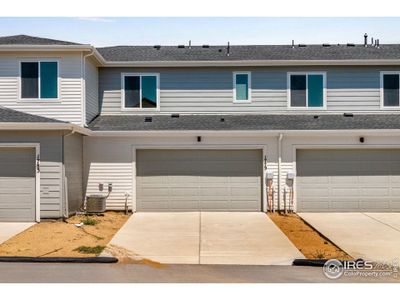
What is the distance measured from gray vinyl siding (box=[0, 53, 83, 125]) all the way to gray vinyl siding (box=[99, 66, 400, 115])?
7.94 ft

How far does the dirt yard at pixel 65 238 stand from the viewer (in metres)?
9.88

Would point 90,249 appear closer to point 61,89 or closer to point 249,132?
point 61,89

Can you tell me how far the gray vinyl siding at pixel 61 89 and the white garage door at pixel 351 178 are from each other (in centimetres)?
727

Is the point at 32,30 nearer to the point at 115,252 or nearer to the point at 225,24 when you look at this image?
the point at 225,24

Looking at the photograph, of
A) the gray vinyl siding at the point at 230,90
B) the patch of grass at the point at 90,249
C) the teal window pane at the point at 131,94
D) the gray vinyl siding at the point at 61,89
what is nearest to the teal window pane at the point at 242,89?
the gray vinyl siding at the point at 230,90

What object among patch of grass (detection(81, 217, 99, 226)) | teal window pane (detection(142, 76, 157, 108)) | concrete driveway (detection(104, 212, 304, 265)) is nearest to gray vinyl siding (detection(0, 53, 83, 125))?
teal window pane (detection(142, 76, 157, 108))

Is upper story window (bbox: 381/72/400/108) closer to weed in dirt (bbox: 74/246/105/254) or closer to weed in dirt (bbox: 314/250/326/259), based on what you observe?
weed in dirt (bbox: 314/250/326/259)

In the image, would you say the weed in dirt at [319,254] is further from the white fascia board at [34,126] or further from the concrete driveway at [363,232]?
the white fascia board at [34,126]

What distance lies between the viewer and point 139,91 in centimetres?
1792

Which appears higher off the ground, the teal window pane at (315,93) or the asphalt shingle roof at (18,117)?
the teal window pane at (315,93)

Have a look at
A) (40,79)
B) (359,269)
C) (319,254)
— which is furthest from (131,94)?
(359,269)

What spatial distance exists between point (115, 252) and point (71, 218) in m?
4.92

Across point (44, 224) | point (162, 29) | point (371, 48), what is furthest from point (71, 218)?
point (371, 48)

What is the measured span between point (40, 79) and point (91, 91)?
181 cm
